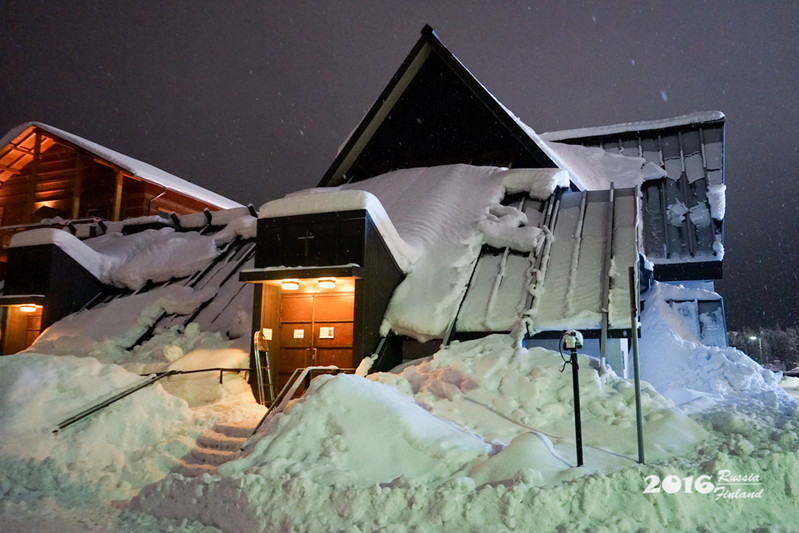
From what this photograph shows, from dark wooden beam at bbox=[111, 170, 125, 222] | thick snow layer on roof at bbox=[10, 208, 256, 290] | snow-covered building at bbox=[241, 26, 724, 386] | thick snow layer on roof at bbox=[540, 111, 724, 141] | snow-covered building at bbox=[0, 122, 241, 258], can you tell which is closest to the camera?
snow-covered building at bbox=[241, 26, 724, 386]

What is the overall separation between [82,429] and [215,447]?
196 cm

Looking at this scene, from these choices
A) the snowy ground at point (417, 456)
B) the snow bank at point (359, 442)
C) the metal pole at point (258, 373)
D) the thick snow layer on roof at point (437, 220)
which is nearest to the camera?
the snowy ground at point (417, 456)

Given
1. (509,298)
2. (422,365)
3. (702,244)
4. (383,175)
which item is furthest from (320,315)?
(702,244)

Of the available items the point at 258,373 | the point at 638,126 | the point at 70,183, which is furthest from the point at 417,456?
the point at 70,183

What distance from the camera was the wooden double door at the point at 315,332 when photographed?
Answer: 11.6m

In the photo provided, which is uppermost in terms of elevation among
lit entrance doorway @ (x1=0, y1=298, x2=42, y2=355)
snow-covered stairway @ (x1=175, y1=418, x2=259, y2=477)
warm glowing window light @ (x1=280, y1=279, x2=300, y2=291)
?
warm glowing window light @ (x1=280, y1=279, x2=300, y2=291)

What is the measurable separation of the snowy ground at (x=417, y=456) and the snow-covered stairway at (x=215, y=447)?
21 centimetres

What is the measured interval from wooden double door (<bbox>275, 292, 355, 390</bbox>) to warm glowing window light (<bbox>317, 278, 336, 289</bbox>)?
0.24 m

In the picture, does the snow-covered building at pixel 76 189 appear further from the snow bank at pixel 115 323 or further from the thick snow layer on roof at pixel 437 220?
the thick snow layer on roof at pixel 437 220

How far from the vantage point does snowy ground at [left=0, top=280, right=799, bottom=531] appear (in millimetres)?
4926

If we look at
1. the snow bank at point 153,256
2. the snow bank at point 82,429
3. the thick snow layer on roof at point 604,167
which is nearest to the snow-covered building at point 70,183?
the snow bank at point 153,256

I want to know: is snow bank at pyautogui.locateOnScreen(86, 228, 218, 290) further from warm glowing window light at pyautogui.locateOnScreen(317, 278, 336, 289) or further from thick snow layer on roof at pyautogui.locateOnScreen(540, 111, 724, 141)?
thick snow layer on roof at pyautogui.locateOnScreen(540, 111, 724, 141)

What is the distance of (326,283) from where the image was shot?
11.4m

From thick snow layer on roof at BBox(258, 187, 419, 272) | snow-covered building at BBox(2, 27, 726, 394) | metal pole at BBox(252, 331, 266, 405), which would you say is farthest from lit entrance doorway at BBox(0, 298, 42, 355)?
thick snow layer on roof at BBox(258, 187, 419, 272)
